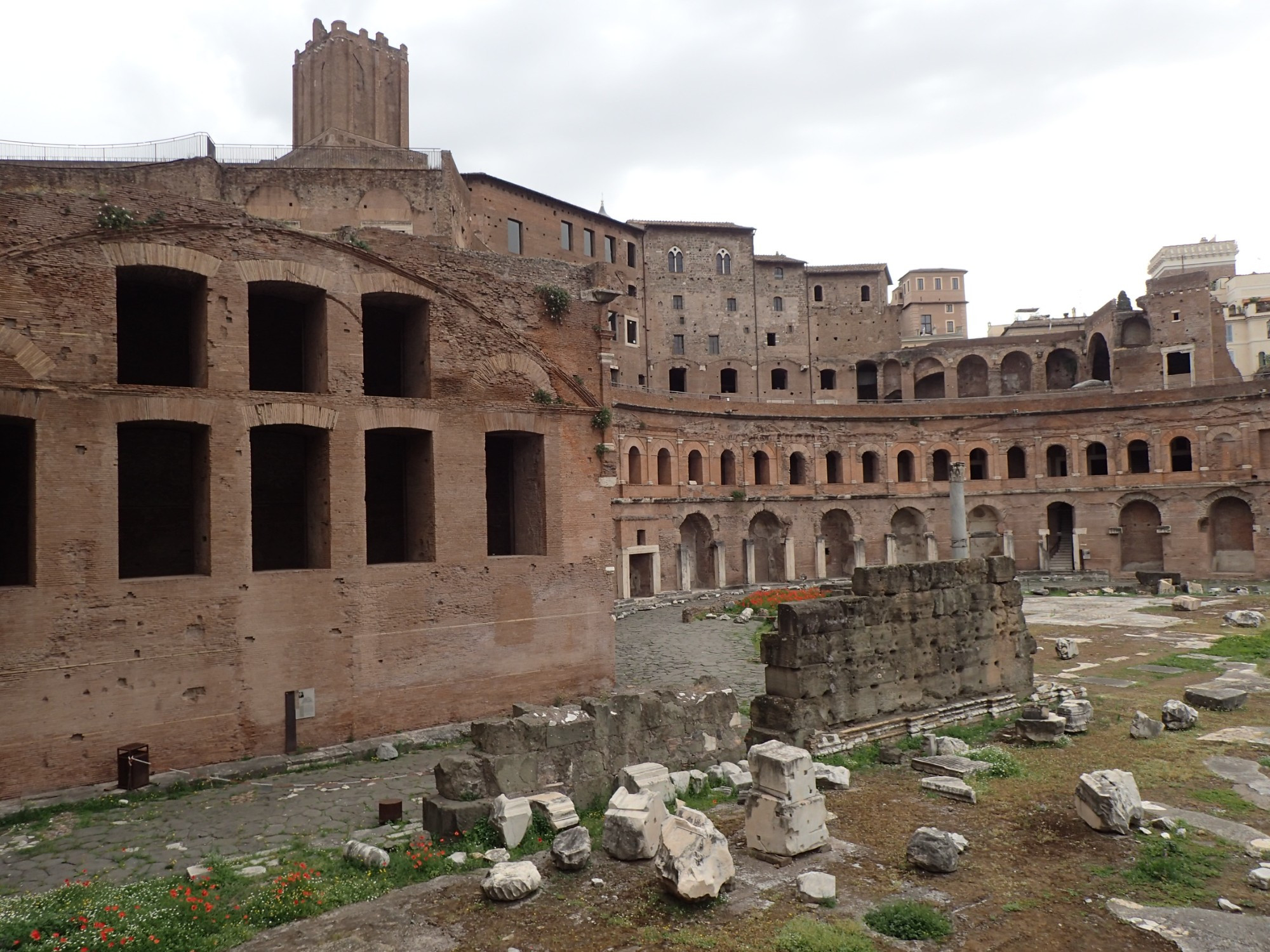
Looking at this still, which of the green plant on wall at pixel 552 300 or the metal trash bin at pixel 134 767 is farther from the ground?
the green plant on wall at pixel 552 300

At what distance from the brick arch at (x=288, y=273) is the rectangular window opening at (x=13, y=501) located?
421 cm

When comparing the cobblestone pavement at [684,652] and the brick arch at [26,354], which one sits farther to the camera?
the cobblestone pavement at [684,652]

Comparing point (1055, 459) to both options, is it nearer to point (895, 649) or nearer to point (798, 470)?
point (798, 470)

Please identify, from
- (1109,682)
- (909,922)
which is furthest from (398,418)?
(1109,682)

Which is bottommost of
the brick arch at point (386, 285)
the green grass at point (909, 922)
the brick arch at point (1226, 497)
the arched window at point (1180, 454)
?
the green grass at point (909, 922)

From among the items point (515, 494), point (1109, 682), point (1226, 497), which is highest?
point (515, 494)

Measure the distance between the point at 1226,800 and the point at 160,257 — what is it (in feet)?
48.3

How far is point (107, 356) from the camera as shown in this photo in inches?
449

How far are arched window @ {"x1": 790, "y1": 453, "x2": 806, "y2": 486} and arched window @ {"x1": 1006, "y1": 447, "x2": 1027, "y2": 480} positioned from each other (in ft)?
33.9

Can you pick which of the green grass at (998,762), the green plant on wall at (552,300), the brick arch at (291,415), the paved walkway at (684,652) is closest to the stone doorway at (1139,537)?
the paved walkway at (684,652)

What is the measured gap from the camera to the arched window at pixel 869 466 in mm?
41000

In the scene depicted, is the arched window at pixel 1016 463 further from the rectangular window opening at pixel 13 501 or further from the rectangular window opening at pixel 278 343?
the rectangular window opening at pixel 13 501

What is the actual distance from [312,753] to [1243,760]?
12277 mm

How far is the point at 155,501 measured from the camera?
14.1 metres
